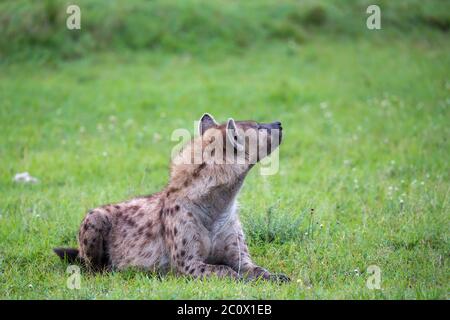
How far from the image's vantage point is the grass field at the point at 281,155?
6.12 meters

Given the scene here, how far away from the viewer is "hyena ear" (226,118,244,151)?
19.7ft

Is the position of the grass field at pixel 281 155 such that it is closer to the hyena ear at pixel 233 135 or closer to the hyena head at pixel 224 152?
the hyena head at pixel 224 152

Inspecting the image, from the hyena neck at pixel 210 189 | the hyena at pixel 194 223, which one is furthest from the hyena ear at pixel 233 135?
the hyena neck at pixel 210 189

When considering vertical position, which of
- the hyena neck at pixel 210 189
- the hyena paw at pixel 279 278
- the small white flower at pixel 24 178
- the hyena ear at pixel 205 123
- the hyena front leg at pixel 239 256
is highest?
the hyena ear at pixel 205 123

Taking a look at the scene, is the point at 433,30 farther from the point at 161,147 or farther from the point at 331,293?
the point at 331,293

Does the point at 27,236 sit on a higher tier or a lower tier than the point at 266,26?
lower

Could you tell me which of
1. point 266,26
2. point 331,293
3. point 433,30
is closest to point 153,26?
point 266,26

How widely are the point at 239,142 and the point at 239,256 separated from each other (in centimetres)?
98

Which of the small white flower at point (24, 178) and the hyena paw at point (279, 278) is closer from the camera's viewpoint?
the hyena paw at point (279, 278)

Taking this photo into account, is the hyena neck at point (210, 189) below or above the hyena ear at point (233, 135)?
below

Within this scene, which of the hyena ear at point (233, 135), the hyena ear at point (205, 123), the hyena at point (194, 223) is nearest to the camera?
the hyena ear at point (233, 135)

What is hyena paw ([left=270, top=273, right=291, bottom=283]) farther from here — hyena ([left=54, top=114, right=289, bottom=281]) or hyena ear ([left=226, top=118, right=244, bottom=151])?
hyena ear ([left=226, top=118, right=244, bottom=151])

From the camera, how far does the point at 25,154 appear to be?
401 inches
